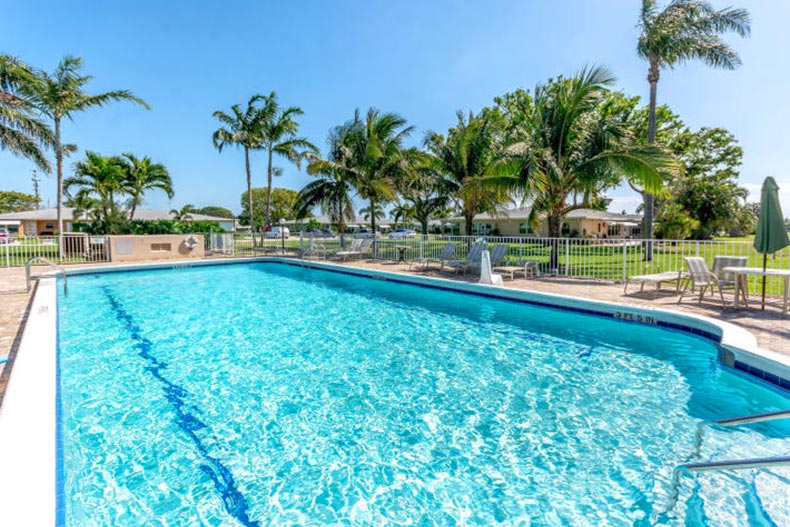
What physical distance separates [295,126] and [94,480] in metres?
22.8

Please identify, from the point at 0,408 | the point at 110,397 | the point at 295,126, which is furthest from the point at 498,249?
the point at 295,126

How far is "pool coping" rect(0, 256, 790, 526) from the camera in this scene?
2.36 m

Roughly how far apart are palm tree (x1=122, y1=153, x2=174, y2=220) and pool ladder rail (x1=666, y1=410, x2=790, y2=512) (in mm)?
32009

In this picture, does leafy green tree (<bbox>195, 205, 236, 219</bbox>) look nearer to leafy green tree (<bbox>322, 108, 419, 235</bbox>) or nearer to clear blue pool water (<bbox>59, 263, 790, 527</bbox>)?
leafy green tree (<bbox>322, 108, 419, 235</bbox>)

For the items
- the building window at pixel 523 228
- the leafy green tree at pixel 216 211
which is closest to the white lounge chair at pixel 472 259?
the building window at pixel 523 228

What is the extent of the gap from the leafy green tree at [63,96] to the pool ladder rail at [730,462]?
21704 millimetres

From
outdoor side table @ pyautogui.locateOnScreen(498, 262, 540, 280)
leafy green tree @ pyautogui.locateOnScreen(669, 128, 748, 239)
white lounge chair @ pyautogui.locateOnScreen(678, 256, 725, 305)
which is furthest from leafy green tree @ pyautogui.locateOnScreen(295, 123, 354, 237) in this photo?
leafy green tree @ pyautogui.locateOnScreen(669, 128, 748, 239)

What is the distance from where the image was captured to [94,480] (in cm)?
329

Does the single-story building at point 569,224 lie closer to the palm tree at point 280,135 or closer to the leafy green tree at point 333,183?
the leafy green tree at point 333,183

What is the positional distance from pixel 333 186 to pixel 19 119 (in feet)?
40.3

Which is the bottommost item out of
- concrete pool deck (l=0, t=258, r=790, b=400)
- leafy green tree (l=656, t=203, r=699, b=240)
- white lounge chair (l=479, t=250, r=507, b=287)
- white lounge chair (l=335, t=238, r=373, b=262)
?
concrete pool deck (l=0, t=258, r=790, b=400)

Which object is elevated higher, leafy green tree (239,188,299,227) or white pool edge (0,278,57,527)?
leafy green tree (239,188,299,227)

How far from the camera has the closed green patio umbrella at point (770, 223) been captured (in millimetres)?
6859

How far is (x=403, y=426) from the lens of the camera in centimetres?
413
